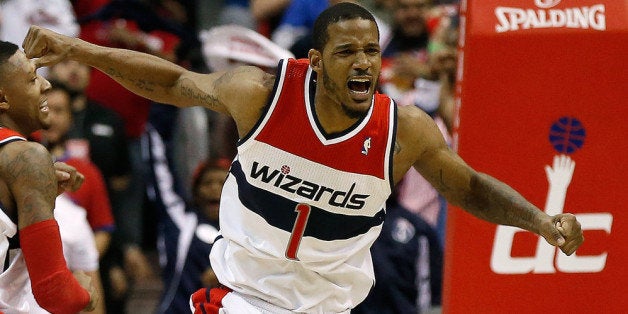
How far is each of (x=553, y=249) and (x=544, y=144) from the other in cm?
47

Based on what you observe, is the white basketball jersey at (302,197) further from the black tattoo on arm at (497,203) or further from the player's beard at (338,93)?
the black tattoo on arm at (497,203)

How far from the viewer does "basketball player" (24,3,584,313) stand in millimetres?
4902

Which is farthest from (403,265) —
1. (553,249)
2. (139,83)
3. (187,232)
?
(139,83)

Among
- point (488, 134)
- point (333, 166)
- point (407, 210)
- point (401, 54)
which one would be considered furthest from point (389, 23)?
point (333, 166)

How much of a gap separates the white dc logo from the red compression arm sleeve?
1.98 m

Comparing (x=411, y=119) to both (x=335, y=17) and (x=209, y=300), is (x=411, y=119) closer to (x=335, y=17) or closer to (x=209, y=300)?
(x=335, y=17)

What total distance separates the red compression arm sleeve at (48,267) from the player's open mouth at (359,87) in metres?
1.20

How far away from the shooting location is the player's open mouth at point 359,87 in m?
4.82

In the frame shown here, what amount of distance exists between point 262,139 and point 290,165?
147 mm

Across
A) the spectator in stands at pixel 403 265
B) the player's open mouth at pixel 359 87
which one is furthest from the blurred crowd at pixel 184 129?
the player's open mouth at pixel 359 87

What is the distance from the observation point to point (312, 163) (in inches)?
195

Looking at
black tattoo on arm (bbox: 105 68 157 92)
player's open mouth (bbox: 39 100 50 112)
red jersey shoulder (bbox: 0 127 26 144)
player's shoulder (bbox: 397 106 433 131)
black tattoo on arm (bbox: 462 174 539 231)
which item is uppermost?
black tattoo on arm (bbox: 105 68 157 92)

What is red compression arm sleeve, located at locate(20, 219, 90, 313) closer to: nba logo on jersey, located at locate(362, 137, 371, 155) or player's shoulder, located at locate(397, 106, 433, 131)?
nba logo on jersey, located at locate(362, 137, 371, 155)

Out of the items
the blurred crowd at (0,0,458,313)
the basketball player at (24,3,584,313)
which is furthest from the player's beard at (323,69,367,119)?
the blurred crowd at (0,0,458,313)
